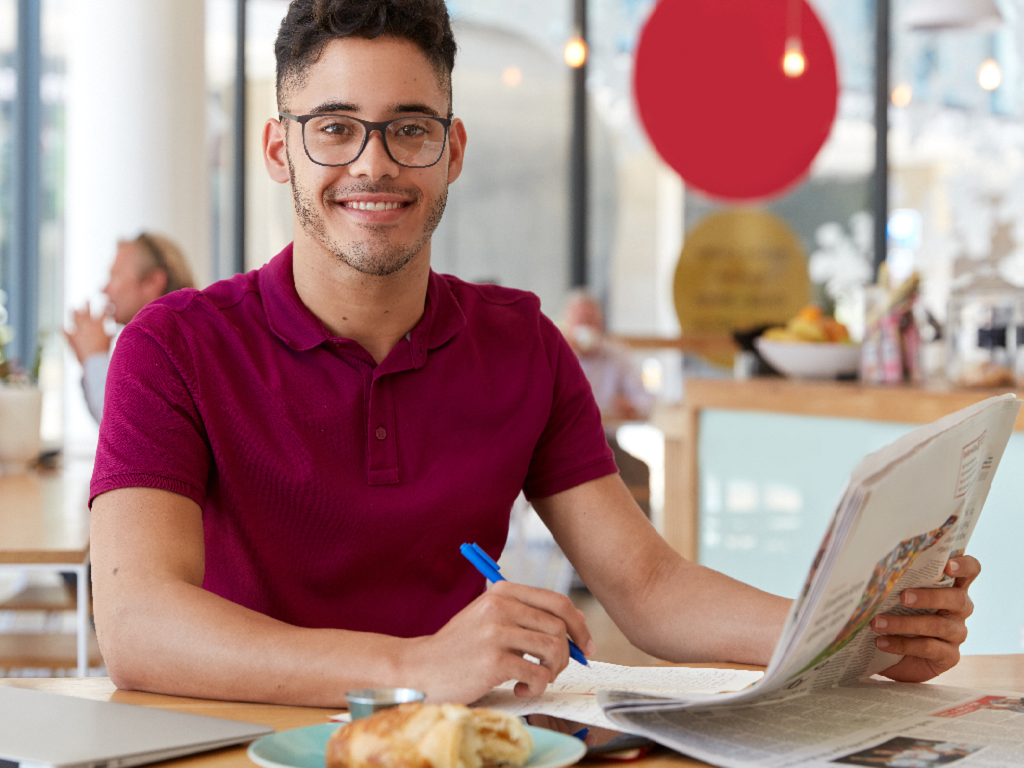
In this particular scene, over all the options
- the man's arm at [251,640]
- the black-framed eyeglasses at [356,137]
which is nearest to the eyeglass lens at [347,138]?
the black-framed eyeglasses at [356,137]

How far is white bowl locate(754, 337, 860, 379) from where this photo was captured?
3.28 metres

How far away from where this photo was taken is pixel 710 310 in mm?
6594

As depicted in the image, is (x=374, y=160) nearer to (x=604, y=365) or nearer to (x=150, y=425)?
(x=150, y=425)

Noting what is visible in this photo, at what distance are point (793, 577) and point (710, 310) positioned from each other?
358cm

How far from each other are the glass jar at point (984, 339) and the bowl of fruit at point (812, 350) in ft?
1.03

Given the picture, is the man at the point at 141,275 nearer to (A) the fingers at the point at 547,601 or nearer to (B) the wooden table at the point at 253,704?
(B) the wooden table at the point at 253,704

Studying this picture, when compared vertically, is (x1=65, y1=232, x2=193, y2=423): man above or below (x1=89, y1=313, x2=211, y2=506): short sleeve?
above

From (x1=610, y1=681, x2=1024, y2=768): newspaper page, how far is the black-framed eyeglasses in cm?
68

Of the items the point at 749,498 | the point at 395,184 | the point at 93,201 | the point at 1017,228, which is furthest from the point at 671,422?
the point at 1017,228

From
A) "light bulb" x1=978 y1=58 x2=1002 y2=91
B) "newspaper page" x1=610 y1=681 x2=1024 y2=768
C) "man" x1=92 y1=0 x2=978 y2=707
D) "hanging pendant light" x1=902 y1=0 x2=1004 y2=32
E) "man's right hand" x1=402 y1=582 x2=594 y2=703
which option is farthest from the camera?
"light bulb" x1=978 y1=58 x2=1002 y2=91

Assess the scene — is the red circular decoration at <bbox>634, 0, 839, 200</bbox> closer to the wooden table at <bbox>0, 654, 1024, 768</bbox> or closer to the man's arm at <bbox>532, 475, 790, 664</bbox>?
the man's arm at <bbox>532, 475, 790, 664</bbox>

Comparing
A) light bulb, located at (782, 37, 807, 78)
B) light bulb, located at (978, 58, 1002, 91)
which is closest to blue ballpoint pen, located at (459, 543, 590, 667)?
light bulb, located at (782, 37, 807, 78)

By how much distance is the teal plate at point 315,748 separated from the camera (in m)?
0.75

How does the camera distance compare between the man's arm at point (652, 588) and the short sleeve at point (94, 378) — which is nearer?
the man's arm at point (652, 588)
